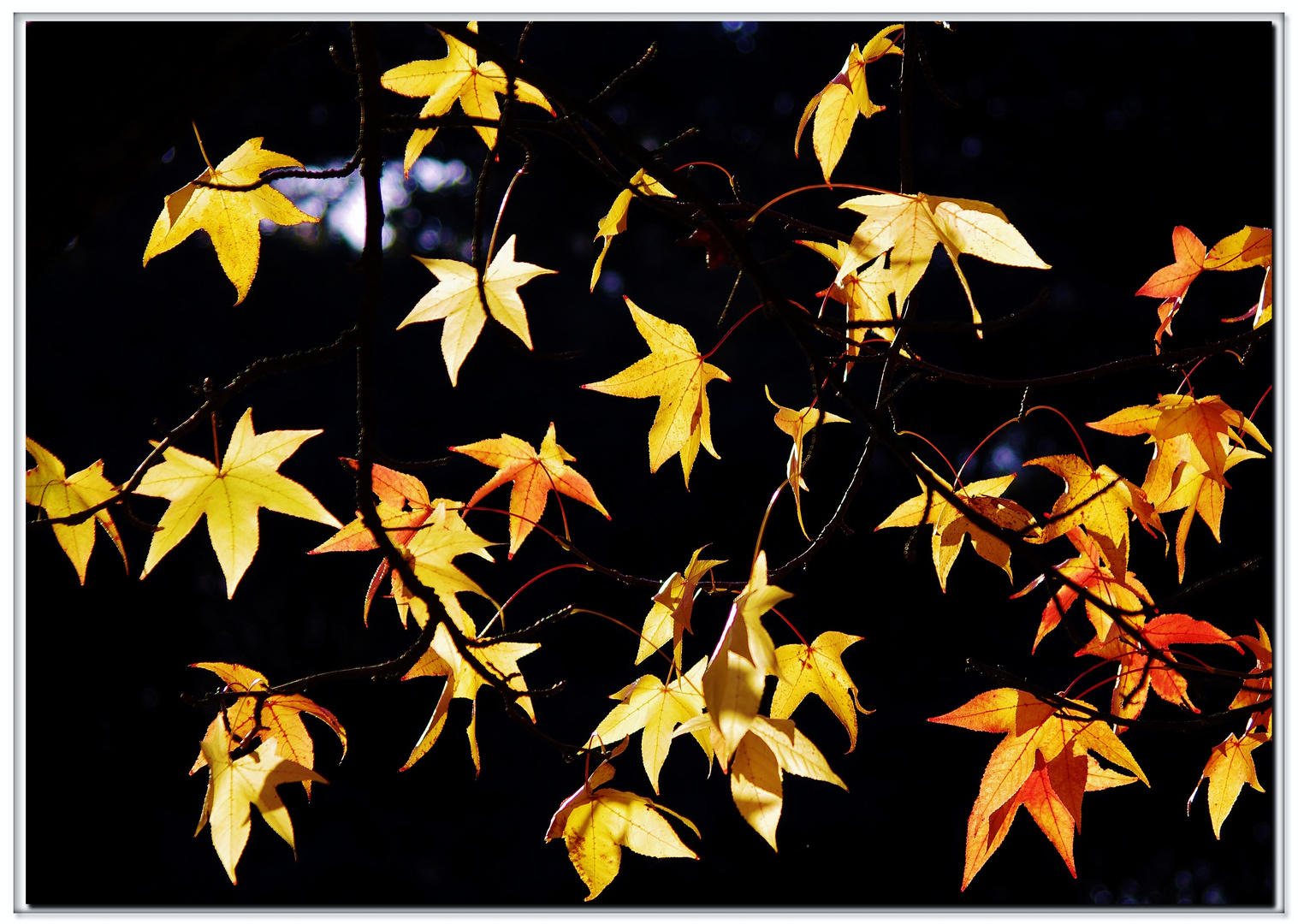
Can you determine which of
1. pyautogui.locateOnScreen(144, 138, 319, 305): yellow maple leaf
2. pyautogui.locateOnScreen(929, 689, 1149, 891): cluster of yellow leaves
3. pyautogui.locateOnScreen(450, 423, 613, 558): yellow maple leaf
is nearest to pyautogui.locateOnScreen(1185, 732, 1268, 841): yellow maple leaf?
pyautogui.locateOnScreen(929, 689, 1149, 891): cluster of yellow leaves

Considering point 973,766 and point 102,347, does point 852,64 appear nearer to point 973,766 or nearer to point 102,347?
point 973,766

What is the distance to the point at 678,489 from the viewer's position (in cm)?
223

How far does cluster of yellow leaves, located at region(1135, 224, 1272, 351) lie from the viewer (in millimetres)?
685

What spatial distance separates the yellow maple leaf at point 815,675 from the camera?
28.1 inches

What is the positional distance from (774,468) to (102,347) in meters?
1.85

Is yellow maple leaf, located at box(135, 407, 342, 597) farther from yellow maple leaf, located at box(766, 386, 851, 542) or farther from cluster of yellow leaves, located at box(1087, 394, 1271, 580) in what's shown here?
cluster of yellow leaves, located at box(1087, 394, 1271, 580)

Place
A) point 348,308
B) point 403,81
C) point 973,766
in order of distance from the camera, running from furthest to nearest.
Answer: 1. point 348,308
2. point 973,766
3. point 403,81

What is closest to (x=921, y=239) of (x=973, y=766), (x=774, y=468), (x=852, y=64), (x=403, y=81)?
(x=852, y=64)

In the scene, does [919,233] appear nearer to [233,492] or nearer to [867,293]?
[867,293]

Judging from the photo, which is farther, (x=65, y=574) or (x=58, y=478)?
(x=65, y=574)

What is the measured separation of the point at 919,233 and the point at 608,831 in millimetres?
484

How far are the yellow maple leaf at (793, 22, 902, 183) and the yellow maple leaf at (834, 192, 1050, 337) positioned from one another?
15 cm

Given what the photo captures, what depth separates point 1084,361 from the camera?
2.30 m

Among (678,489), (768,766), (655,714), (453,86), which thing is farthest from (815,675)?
(678,489)
